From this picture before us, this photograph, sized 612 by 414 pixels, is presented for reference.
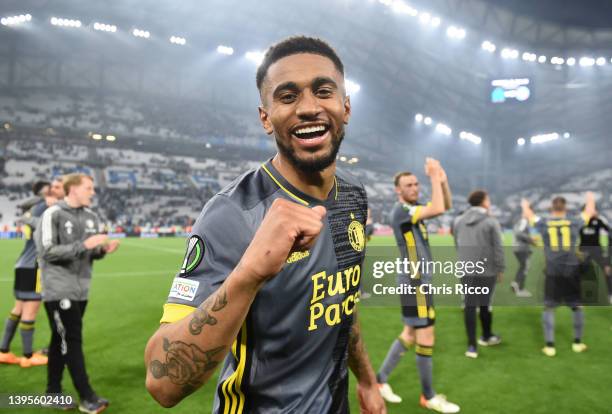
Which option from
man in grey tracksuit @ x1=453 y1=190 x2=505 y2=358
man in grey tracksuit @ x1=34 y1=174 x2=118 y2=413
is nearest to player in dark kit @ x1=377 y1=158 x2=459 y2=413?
man in grey tracksuit @ x1=453 y1=190 x2=505 y2=358

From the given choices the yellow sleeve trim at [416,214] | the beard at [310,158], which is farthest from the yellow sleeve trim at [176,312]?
the yellow sleeve trim at [416,214]

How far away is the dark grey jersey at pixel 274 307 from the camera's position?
53.0 inches

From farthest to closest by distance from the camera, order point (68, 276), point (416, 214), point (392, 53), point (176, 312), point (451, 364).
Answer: point (392, 53) < point (451, 364) < point (416, 214) < point (68, 276) < point (176, 312)

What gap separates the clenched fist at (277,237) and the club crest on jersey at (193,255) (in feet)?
0.86

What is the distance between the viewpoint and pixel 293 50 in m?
1.65

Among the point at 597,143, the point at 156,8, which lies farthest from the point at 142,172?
the point at 597,143

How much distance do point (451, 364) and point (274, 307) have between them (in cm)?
502

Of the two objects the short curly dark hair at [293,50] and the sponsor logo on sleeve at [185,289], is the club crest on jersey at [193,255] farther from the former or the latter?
the short curly dark hair at [293,50]

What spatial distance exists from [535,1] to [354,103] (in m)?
20.2

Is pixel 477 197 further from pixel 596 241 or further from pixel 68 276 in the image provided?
pixel 68 276

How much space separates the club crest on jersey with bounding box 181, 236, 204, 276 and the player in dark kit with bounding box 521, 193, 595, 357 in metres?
6.28

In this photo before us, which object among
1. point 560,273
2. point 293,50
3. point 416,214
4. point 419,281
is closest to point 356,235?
point 293,50

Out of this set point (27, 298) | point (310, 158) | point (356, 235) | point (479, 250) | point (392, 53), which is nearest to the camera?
point (310, 158)

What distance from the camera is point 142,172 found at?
134ft
